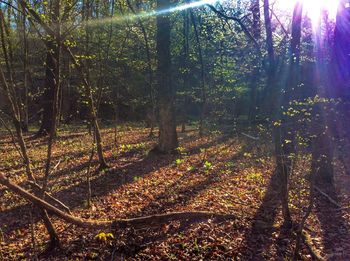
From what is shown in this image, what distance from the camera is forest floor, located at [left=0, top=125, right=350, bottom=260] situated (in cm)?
512

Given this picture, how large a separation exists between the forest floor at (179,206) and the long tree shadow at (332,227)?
0.01 metres

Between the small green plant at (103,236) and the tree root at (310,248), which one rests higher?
the small green plant at (103,236)

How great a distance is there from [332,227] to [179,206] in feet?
8.40

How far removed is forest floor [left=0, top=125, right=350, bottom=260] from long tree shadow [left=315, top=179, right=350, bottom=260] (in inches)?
0.5

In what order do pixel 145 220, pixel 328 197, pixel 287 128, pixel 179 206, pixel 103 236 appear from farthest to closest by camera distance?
pixel 328 197
pixel 179 206
pixel 287 128
pixel 145 220
pixel 103 236

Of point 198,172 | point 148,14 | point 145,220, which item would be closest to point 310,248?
point 145,220

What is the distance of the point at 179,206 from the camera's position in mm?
6777

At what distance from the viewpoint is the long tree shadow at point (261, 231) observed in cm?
507

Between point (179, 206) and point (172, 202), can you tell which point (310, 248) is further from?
point (172, 202)

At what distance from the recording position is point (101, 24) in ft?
42.1

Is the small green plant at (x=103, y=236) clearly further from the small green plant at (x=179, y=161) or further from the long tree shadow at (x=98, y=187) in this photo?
the small green plant at (x=179, y=161)

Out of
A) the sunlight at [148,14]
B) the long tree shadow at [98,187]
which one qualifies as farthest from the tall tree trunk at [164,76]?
the long tree shadow at [98,187]

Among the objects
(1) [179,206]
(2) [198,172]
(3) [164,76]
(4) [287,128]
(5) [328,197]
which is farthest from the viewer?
(3) [164,76]

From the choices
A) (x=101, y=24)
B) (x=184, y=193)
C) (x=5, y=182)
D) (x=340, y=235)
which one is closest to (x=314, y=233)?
(x=340, y=235)
